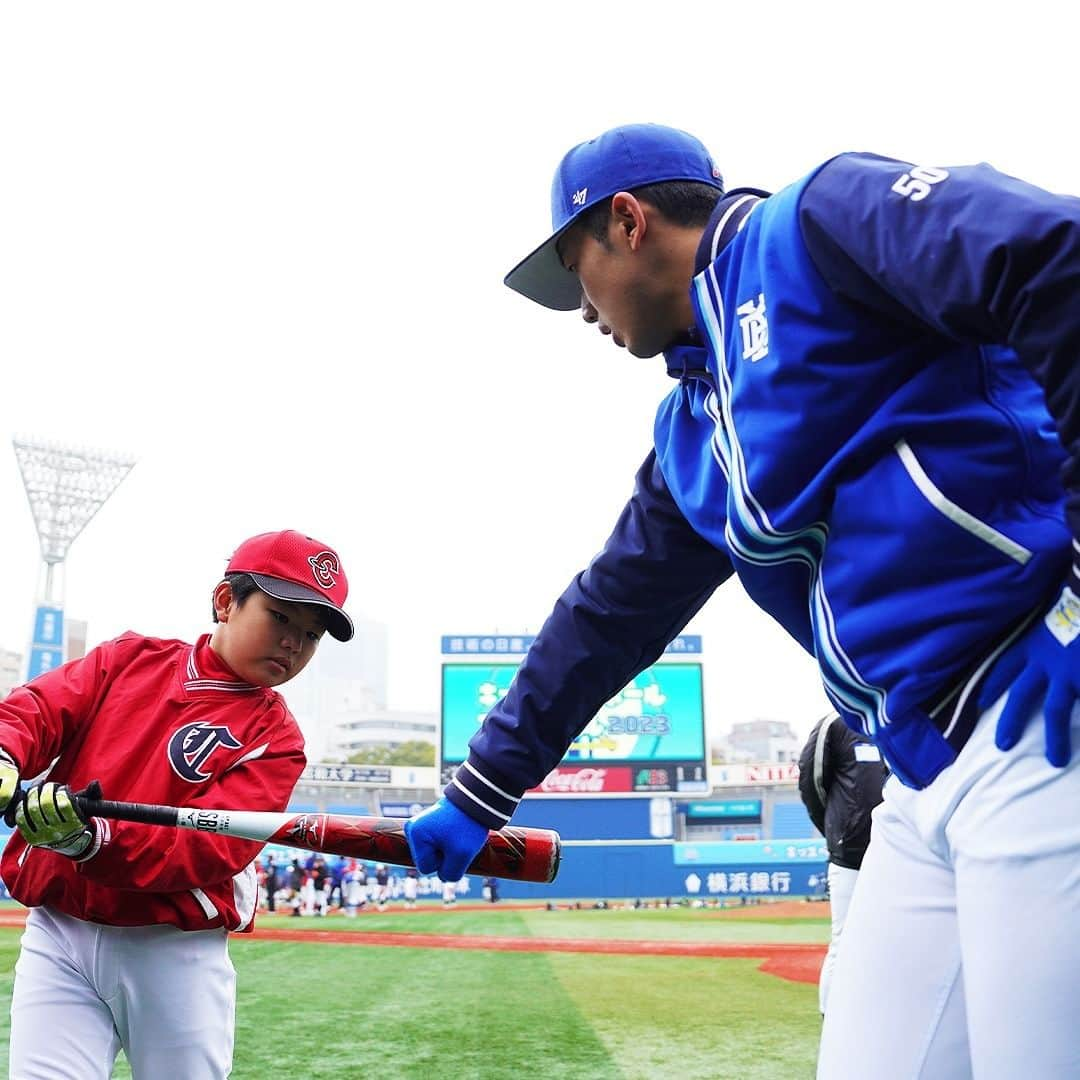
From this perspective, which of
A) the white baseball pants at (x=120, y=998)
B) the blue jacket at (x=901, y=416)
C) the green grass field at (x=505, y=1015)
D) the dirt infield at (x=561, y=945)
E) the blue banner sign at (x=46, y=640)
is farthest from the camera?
the blue banner sign at (x=46, y=640)

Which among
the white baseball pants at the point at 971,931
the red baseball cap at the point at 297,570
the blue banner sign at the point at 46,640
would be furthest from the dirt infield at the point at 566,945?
the blue banner sign at the point at 46,640

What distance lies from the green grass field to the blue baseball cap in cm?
473

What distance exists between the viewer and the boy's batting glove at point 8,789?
2.40m

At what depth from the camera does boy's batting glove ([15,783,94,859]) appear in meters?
2.33

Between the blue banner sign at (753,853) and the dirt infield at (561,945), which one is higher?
the dirt infield at (561,945)

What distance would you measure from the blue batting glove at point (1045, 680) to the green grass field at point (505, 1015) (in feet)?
15.8

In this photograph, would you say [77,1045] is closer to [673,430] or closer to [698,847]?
[673,430]

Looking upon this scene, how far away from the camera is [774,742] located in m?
104

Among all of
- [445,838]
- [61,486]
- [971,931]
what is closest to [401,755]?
[61,486]

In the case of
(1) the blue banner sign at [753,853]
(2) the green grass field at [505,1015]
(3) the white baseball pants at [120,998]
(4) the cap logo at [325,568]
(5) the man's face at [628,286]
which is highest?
(5) the man's face at [628,286]

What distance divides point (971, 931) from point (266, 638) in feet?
6.93

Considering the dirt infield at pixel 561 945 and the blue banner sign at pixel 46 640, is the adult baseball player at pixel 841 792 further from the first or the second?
the blue banner sign at pixel 46 640

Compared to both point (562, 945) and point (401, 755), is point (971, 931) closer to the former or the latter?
point (562, 945)

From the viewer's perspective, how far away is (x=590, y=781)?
2722cm
